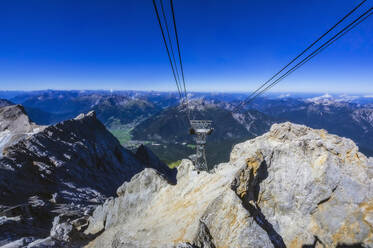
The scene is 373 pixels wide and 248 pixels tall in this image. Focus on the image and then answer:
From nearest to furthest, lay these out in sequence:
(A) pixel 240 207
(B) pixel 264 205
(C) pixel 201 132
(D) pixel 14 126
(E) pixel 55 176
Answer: (A) pixel 240 207, (B) pixel 264 205, (C) pixel 201 132, (E) pixel 55 176, (D) pixel 14 126

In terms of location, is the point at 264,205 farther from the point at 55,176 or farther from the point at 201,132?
the point at 55,176

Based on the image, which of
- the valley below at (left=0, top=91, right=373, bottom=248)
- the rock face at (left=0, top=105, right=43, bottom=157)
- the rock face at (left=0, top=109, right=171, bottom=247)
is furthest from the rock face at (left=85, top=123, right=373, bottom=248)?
the rock face at (left=0, top=105, right=43, bottom=157)

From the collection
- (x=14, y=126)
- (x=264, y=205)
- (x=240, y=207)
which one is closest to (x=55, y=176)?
(x=14, y=126)

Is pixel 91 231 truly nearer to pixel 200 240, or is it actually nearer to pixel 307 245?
pixel 200 240

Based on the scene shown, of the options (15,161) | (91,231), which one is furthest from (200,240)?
(15,161)

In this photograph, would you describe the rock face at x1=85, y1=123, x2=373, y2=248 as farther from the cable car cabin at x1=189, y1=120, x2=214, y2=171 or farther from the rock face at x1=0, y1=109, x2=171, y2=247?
the cable car cabin at x1=189, y1=120, x2=214, y2=171

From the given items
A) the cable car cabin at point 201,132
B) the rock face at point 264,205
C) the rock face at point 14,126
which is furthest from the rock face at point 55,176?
the cable car cabin at point 201,132
